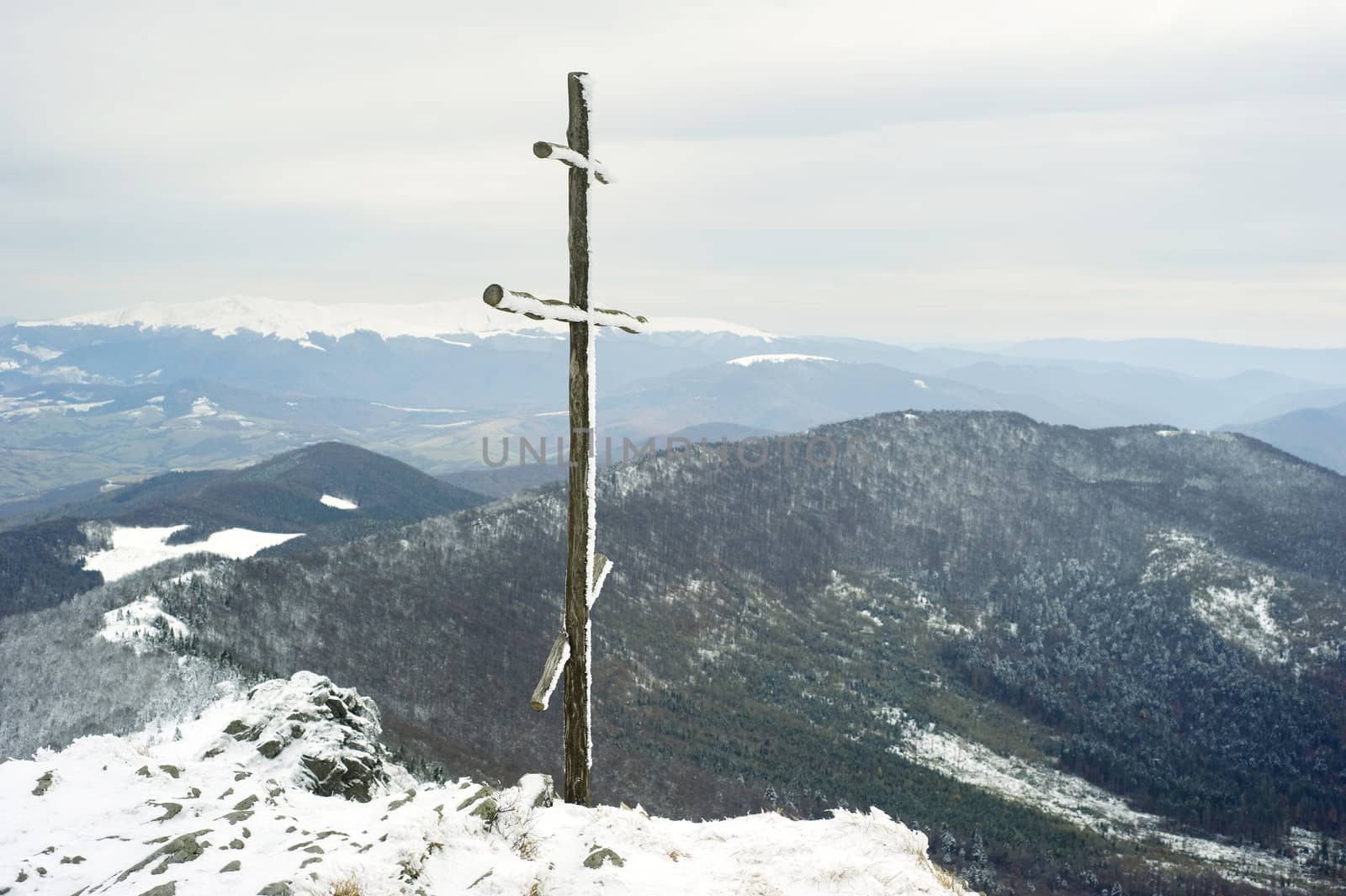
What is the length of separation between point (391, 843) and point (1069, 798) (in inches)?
7773

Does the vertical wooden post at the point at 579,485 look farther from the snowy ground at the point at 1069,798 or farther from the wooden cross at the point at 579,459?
the snowy ground at the point at 1069,798

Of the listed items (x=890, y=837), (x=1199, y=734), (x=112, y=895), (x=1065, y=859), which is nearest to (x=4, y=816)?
(x=112, y=895)

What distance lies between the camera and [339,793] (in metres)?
28.7

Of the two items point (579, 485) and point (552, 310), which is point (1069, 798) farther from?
point (552, 310)

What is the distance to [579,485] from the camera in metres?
17.5

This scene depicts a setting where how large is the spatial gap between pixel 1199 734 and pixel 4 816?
242386mm

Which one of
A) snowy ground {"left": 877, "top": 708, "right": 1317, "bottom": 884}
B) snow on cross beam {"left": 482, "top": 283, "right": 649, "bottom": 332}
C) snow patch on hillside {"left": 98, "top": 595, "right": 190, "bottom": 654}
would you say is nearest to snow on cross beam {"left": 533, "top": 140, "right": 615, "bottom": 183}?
snow on cross beam {"left": 482, "top": 283, "right": 649, "bottom": 332}

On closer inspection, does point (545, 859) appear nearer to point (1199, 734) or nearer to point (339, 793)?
point (339, 793)

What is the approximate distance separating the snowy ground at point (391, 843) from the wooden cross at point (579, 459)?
62.9 inches

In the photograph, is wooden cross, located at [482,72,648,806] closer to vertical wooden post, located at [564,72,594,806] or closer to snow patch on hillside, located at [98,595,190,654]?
vertical wooden post, located at [564,72,594,806]

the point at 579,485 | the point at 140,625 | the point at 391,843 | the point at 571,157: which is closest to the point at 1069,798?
the point at 140,625

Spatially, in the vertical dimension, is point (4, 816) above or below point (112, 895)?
below

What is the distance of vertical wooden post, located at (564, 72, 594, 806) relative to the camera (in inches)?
653

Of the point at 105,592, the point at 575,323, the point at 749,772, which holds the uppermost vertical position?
the point at 575,323
